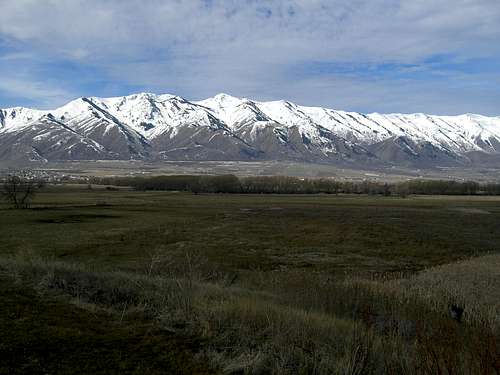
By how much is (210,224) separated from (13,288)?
2263 inches

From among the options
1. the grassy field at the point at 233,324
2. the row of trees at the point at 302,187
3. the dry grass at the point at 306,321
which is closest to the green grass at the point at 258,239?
the grassy field at the point at 233,324

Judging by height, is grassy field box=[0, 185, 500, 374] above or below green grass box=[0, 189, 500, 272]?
above

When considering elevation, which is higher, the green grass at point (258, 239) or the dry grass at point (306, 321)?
the dry grass at point (306, 321)

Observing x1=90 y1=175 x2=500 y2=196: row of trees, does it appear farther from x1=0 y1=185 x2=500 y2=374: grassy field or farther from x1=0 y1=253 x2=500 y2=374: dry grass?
x1=0 y1=253 x2=500 y2=374: dry grass

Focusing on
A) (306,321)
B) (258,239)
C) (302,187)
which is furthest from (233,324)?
(302,187)

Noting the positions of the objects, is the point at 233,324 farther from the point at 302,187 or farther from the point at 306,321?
the point at 302,187

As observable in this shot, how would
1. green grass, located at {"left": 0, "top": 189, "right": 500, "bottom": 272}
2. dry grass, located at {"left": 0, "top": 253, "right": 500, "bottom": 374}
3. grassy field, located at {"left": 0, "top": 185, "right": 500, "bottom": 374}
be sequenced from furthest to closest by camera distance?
1. green grass, located at {"left": 0, "top": 189, "right": 500, "bottom": 272}
2. dry grass, located at {"left": 0, "top": 253, "right": 500, "bottom": 374}
3. grassy field, located at {"left": 0, "top": 185, "right": 500, "bottom": 374}

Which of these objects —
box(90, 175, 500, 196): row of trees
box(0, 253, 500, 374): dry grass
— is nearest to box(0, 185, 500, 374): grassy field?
box(0, 253, 500, 374): dry grass

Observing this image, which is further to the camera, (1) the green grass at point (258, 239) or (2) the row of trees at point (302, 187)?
(2) the row of trees at point (302, 187)

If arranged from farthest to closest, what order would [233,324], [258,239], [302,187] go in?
1. [302,187]
2. [258,239]
3. [233,324]

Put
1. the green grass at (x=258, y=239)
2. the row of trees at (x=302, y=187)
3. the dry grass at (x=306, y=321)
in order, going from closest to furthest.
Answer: the dry grass at (x=306, y=321) < the green grass at (x=258, y=239) < the row of trees at (x=302, y=187)

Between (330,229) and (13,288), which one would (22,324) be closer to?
(13,288)

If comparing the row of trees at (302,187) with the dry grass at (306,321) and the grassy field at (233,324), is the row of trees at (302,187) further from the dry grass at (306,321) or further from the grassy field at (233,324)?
the dry grass at (306,321)

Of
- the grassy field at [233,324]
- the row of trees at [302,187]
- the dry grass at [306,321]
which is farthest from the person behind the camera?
the row of trees at [302,187]
